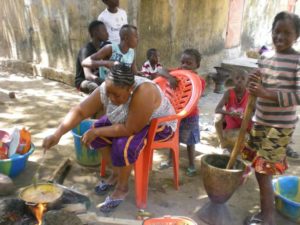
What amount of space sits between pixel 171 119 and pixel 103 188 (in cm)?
91

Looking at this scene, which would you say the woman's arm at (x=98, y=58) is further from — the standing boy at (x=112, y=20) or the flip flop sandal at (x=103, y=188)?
the flip flop sandal at (x=103, y=188)

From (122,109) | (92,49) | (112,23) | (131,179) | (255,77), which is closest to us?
(255,77)

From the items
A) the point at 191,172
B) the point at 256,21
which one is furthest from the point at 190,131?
the point at 256,21

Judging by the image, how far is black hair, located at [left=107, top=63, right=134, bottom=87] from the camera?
97.5 inches

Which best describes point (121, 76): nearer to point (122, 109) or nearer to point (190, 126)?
point (122, 109)

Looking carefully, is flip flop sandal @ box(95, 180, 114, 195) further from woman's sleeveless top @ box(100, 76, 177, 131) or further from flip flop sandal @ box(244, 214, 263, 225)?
flip flop sandal @ box(244, 214, 263, 225)

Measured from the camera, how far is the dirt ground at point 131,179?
3.11 meters

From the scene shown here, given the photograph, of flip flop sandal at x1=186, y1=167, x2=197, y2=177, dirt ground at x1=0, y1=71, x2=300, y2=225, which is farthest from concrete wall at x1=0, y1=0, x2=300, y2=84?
flip flop sandal at x1=186, y1=167, x2=197, y2=177

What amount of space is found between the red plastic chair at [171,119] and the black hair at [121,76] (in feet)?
1.74

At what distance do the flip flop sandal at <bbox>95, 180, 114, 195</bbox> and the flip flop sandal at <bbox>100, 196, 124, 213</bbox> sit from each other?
0.23m

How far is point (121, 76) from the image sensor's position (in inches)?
97.7

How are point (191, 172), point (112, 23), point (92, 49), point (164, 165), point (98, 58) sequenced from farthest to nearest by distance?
point (112, 23) → point (92, 49) → point (98, 58) → point (164, 165) → point (191, 172)

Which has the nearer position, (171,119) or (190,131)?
(171,119)

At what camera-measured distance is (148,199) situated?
3.21 meters
